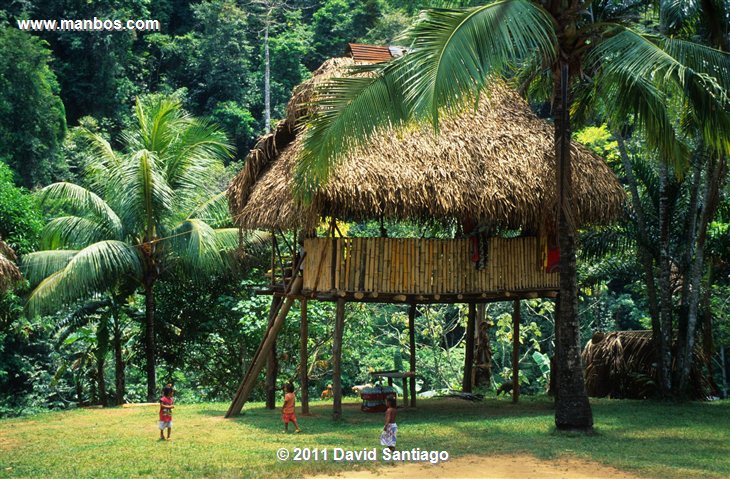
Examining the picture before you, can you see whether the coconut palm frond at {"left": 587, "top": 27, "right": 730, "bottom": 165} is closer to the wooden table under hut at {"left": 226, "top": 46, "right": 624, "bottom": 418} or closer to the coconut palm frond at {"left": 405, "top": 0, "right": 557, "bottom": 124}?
the coconut palm frond at {"left": 405, "top": 0, "right": 557, "bottom": 124}

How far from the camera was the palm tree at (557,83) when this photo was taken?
32.3 feet

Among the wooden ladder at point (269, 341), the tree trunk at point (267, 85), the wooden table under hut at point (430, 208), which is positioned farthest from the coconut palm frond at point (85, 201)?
the tree trunk at point (267, 85)

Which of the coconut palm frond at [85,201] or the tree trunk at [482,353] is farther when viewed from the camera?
the tree trunk at [482,353]

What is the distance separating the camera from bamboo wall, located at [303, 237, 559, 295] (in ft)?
49.0

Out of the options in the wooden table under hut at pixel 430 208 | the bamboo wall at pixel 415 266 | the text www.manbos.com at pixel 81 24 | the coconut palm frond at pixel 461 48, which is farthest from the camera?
the text www.manbos.com at pixel 81 24

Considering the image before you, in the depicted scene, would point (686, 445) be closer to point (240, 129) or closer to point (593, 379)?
point (593, 379)

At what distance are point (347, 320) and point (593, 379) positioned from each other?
6.07m

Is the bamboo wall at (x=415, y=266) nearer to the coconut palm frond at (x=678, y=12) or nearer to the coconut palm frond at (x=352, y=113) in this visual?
the coconut palm frond at (x=352, y=113)

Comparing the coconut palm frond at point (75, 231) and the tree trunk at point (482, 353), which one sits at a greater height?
the coconut palm frond at point (75, 231)

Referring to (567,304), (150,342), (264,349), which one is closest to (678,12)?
(567,304)

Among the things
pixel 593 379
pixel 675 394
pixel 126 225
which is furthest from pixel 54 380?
pixel 675 394

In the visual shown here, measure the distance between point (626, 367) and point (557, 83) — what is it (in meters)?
7.76

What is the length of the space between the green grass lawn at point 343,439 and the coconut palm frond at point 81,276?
2343 millimetres

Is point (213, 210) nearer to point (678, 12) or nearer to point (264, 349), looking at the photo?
point (264, 349)
